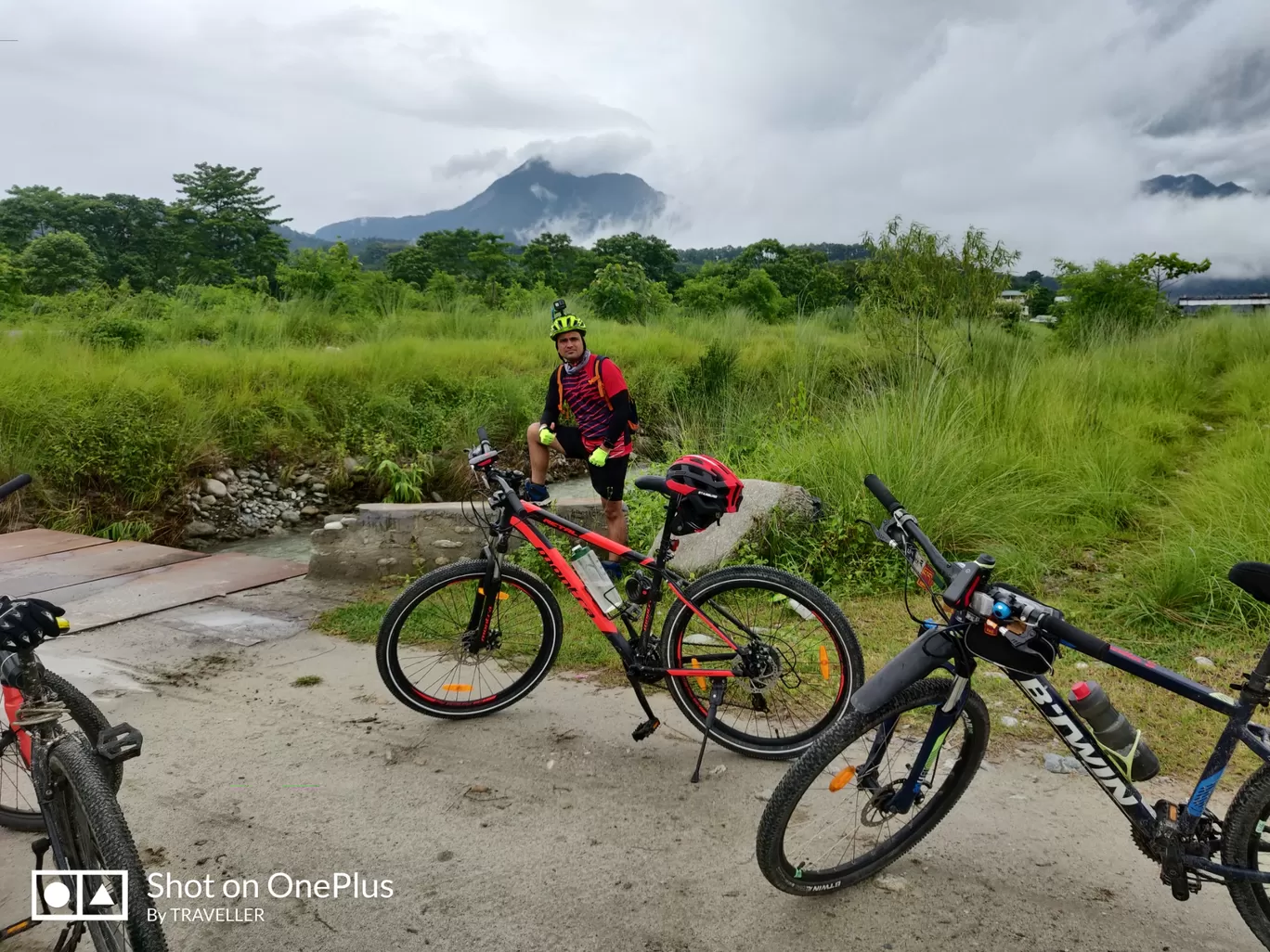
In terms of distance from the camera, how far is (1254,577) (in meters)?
1.95

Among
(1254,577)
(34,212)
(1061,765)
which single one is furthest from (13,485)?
(34,212)

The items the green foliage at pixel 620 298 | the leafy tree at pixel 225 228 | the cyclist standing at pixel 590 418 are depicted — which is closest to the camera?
the cyclist standing at pixel 590 418

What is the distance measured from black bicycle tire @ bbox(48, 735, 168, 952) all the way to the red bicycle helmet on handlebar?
2.03m

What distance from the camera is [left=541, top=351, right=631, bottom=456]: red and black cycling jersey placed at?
5.22m

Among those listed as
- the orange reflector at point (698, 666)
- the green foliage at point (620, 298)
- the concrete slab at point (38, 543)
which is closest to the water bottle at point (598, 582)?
the orange reflector at point (698, 666)

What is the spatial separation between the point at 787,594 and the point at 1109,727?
1.25m

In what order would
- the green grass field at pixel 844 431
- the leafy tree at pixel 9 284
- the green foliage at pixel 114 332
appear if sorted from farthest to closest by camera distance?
1. the leafy tree at pixel 9 284
2. the green foliage at pixel 114 332
3. the green grass field at pixel 844 431

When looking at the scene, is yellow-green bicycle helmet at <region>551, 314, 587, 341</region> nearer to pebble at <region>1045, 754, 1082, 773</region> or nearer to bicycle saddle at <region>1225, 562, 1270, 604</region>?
pebble at <region>1045, 754, 1082, 773</region>

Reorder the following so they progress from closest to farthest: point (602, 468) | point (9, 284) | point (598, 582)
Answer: point (598, 582), point (602, 468), point (9, 284)

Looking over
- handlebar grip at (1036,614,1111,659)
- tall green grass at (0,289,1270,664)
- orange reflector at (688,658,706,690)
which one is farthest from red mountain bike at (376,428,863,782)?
tall green grass at (0,289,1270,664)

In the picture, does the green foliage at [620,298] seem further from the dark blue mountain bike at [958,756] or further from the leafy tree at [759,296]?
the dark blue mountain bike at [958,756]

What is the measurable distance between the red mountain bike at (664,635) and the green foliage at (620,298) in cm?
1396

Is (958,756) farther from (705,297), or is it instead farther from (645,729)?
(705,297)

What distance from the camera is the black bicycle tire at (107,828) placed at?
175 cm
